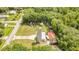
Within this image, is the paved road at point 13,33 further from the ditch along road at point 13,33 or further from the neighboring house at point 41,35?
the neighboring house at point 41,35

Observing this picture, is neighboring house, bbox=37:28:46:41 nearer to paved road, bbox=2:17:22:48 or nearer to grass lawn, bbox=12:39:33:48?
grass lawn, bbox=12:39:33:48

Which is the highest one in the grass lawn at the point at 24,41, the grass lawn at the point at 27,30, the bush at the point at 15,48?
the grass lawn at the point at 27,30

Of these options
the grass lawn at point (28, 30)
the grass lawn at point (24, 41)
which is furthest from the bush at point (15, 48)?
the grass lawn at point (28, 30)

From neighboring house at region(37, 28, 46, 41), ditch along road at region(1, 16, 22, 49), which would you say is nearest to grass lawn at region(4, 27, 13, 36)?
ditch along road at region(1, 16, 22, 49)

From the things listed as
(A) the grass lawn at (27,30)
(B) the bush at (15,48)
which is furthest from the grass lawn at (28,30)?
(B) the bush at (15,48)

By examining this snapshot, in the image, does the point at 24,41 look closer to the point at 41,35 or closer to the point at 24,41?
the point at 24,41

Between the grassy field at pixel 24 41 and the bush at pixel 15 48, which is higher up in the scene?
the grassy field at pixel 24 41

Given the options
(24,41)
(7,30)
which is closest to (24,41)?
(24,41)
